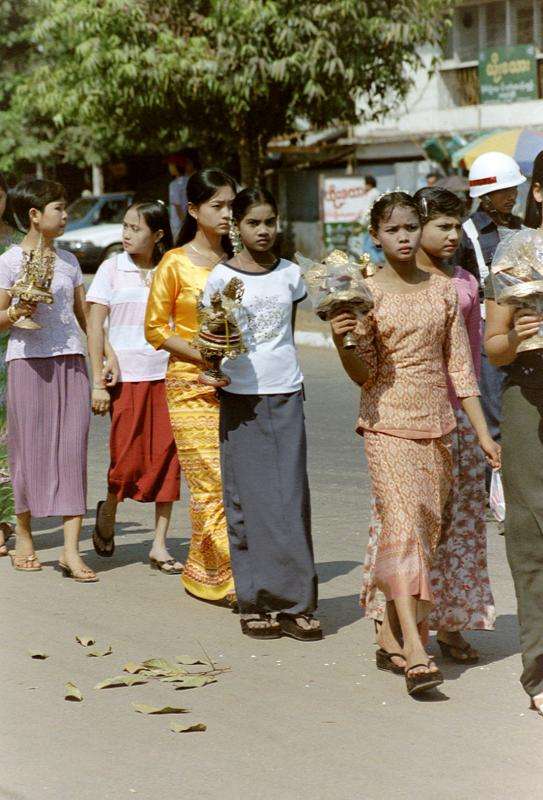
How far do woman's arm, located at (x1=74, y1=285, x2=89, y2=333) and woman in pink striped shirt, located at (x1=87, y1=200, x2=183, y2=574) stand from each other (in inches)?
1.6

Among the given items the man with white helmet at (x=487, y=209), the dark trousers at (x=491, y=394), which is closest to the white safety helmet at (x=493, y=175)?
the man with white helmet at (x=487, y=209)

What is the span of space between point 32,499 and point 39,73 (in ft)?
65.2


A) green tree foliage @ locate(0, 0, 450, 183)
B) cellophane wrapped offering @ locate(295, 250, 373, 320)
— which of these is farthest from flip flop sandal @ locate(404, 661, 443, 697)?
green tree foliage @ locate(0, 0, 450, 183)

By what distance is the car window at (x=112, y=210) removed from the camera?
109 ft

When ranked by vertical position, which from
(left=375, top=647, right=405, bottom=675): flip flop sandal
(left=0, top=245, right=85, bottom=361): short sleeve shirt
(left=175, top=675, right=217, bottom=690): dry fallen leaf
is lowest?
(left=375, top=647, right=405, bottom=675): flip flop sandal

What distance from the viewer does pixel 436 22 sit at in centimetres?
2291

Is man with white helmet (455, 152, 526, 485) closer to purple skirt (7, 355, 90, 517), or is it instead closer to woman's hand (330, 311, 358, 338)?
purple skirt (7, 355, 90, 517)

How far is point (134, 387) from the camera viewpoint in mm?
7734

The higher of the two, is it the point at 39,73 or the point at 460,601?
the point at 39,73

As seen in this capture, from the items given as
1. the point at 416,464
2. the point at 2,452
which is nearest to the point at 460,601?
the point at 416,464

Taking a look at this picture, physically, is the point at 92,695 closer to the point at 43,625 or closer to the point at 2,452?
the point at 43,625

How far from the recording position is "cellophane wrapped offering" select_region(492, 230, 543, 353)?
479 centimetres

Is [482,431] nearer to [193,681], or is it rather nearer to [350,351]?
[350,351]

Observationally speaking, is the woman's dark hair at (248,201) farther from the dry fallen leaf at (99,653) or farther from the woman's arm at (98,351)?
the dry fallen leaf at (99,653)
